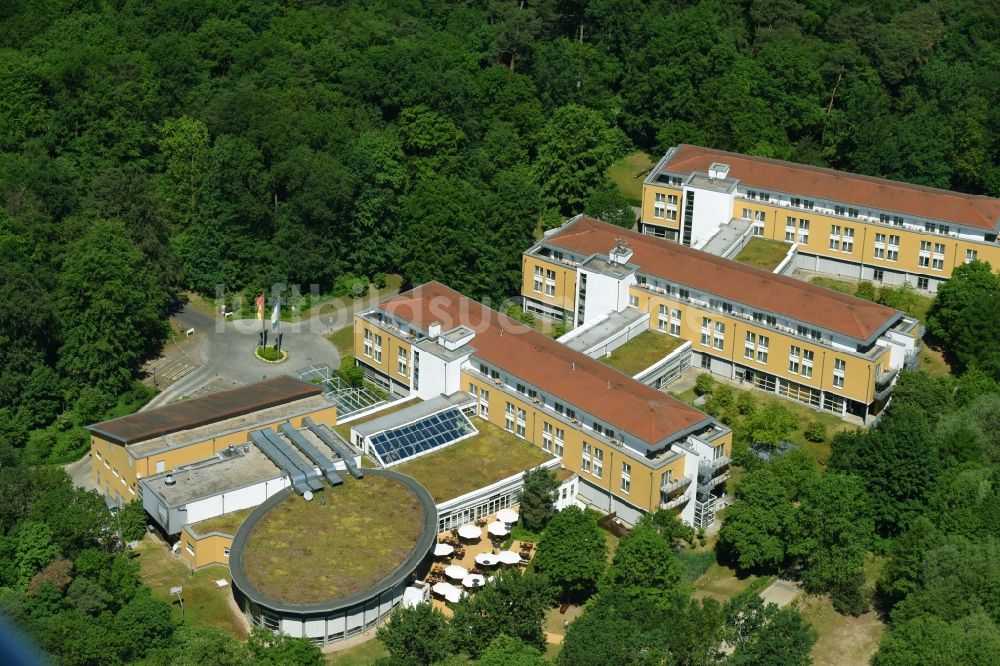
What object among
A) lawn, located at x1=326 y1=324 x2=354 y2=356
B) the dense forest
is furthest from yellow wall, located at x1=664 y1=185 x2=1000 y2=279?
lawn, located at x1=326 y1=324 x2=354 y2=356

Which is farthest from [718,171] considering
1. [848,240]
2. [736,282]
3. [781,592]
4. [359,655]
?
[359,655]

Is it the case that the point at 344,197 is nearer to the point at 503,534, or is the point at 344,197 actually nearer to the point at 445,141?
the point at 445,141

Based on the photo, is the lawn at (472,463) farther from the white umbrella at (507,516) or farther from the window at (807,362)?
the window at (807,362)

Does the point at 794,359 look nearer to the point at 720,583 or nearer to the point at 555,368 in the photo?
the point at 555,368

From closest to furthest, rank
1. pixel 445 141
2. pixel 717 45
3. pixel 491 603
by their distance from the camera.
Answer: pixel 491 603 < pixel 445 141 < pixel 717 45

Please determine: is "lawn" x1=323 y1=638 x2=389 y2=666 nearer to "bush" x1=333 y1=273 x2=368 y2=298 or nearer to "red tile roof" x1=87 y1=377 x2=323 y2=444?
"red tile roof" x1=87 y1=377 x2=323 y2=444

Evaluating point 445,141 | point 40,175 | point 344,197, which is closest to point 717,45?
point 445,141

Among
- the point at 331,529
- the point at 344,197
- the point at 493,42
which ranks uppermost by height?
the point at 493,42

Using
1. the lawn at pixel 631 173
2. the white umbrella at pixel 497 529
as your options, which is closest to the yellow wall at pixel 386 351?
the white umbrella at pixel 497 529
